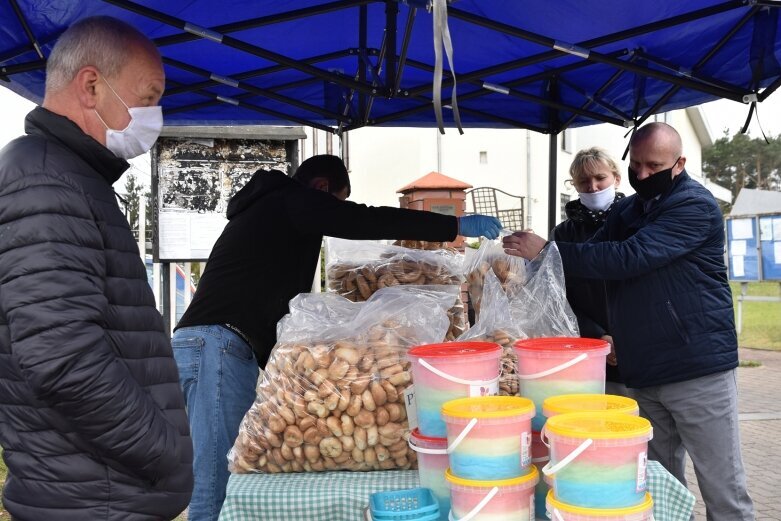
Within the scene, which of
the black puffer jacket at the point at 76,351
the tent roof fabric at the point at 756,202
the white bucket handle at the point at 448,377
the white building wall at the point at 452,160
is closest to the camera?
the black puffer jacket at the point at 76,351

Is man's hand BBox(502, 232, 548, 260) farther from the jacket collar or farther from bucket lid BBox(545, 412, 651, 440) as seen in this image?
the jacket collar

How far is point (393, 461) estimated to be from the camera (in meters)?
2.19

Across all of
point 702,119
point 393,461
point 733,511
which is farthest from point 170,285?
point 702,119

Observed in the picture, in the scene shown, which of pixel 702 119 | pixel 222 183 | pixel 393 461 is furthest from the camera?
pixel 702 119

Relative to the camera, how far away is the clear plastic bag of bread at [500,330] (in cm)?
221

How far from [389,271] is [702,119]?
26694 mm

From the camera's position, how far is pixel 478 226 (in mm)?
2922

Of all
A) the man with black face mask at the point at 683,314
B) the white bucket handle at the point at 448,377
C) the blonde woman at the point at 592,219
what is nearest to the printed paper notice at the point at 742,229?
the blonde woman at the point at 592,219

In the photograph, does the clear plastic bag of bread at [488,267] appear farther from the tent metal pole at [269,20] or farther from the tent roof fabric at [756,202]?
the tent roof fabric at [756,202]

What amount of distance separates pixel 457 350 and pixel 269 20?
176 cm

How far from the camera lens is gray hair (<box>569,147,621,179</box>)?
355cm

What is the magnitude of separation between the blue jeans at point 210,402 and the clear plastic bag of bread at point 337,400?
18.0 inches

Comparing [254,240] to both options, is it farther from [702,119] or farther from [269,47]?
[702,119]

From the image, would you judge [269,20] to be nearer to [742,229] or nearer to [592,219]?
[592,219]
